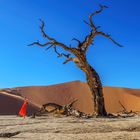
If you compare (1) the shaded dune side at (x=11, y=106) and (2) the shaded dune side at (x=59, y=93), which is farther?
(2) the shaded dune side at (x=59, y=93)

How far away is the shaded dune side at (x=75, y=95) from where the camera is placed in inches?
2114

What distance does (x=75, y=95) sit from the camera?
2292 inches

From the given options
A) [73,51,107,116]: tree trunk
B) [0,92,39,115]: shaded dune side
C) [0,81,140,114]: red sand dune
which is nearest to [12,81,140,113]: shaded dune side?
[0,81,140,114]: red sand dune

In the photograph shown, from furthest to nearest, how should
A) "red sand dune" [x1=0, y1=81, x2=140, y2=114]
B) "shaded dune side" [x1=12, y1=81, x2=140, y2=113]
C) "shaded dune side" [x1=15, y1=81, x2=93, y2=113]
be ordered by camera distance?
"shaded dune side" [x1=15, y1=81, x2=93, y2=113] → "shaded dune side" [x1=12, y1=81, x2=140, y2=113] → "red sand dune" [x1=0, y1=81, x2=140, y2=114]

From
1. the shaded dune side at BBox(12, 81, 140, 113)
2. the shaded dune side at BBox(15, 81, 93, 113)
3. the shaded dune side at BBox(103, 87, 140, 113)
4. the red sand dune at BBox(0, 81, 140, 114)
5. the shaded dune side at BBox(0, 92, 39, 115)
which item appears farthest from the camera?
the shaded dune side at BBox(15, 81, 93, 113)

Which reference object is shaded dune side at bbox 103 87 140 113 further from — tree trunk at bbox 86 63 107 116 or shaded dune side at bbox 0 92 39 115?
tree trunk at bbox 86 63 107 116

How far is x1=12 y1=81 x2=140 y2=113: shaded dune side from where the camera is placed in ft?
176

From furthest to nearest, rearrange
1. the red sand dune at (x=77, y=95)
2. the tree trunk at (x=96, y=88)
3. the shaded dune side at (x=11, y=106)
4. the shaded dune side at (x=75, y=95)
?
the shaded dune side at (x=75, y=95)
the red sand dune at (x=77, y=95)
the shaded dune side at (x=11, y=106)
the tree trunk at (x=96, y=88)

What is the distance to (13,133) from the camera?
31.9 feet

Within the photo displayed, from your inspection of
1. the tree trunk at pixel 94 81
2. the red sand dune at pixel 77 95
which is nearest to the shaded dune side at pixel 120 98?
the red sand dune at pixel 77 95

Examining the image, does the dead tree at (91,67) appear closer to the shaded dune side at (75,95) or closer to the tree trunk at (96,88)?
the tree trunk at (96,88)

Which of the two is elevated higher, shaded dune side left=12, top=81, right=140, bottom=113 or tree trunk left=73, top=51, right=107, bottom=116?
shaded dune side left=12, top=81, right=140, bottom=113

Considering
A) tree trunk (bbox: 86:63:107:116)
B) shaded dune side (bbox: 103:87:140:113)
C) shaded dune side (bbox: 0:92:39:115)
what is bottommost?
tree trunk (bbox: 86:63:107:116)

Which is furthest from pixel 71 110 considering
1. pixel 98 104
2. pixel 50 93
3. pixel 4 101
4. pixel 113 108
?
pixel 50 93
